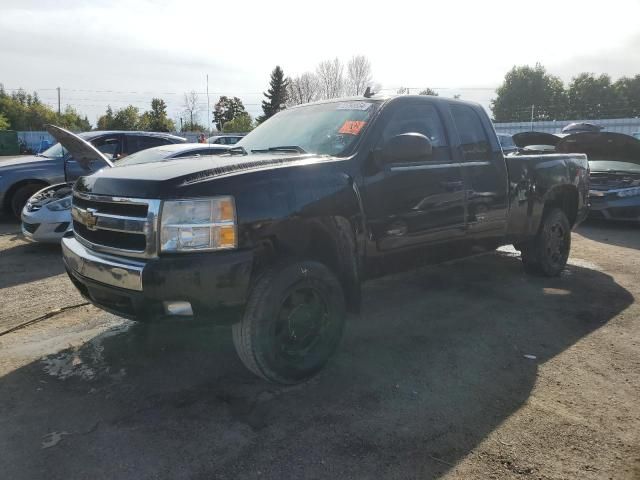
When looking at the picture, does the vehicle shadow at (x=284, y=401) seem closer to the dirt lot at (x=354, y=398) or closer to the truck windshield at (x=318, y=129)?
the dirt lot at (x=354, y=398)

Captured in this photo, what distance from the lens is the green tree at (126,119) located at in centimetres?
5359

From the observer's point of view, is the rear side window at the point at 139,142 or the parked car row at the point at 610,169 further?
the rear side window at the point at 139,142

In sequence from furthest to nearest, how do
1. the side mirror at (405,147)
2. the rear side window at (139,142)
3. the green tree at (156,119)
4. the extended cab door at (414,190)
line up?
the green tree at (156,119) → the rear side window at (139,142) → the extended cab door at (414,190) → the side mirror at (405,147)

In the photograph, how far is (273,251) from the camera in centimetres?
288

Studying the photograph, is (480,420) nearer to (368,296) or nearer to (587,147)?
(368,296)

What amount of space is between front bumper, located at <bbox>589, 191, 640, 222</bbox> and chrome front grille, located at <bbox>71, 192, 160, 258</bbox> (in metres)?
8.52

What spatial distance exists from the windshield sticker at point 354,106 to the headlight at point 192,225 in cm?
164

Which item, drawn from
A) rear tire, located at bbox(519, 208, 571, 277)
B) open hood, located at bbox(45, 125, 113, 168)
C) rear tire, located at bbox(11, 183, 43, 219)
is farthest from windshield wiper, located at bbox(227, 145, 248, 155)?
rear tire, located at bbox(11, 183, 43, 219)

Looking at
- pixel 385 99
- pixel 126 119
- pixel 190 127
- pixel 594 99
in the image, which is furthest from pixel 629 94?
pixel 385 99

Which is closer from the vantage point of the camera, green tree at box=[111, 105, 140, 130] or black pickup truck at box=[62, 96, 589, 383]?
black pickup truck at box=[62, 96, 589, 383]

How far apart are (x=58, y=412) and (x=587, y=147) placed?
32.3ft

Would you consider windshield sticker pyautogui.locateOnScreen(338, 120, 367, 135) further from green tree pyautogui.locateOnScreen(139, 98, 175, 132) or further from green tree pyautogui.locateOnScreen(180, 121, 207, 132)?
green tree pyautogui.locateOnScreen(180, 121, 207, 132)

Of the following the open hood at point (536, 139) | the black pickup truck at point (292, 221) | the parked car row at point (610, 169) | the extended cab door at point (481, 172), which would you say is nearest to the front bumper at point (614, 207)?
the parked car row at point (610, 169)

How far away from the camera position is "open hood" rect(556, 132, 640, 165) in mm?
8859
